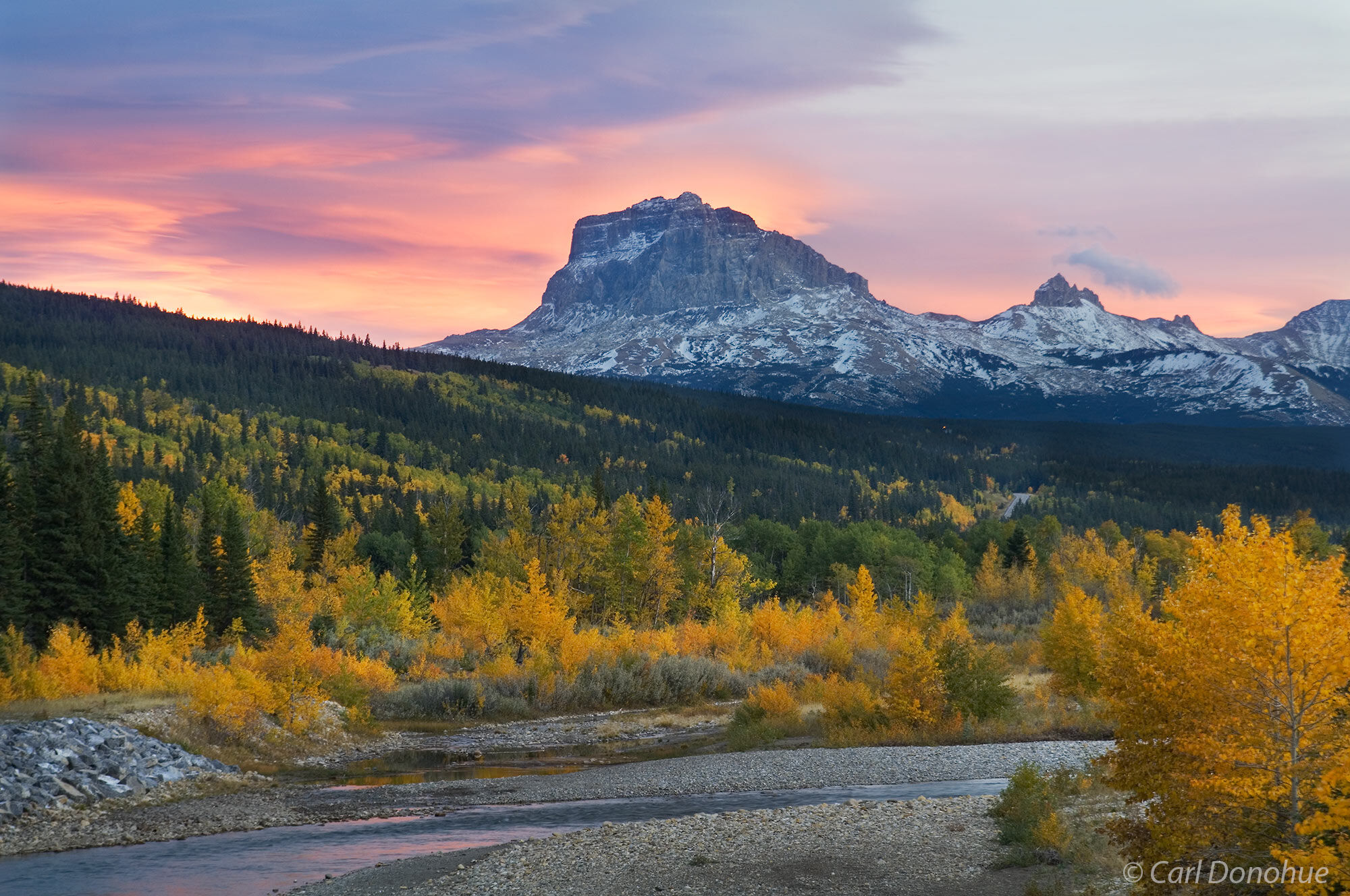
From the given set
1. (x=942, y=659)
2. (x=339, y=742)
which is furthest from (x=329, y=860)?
(x=942, y=659)

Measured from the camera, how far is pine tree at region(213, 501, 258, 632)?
219 feet

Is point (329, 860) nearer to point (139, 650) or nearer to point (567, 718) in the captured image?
point (567, 718)

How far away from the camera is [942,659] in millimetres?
37344

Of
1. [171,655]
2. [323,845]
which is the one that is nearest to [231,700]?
[323,845]

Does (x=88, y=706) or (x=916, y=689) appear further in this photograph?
(x=916, y=689)

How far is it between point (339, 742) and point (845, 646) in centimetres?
2997

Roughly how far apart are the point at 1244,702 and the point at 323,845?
802 inches

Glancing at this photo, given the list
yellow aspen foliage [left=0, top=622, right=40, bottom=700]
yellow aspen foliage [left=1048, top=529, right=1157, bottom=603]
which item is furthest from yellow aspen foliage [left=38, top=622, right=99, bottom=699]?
yellow aspen foliage [left=1048, top=529, right=1157, bottom=603]

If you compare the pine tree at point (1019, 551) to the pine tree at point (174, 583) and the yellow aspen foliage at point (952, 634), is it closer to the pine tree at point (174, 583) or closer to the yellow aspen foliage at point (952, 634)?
the yellow aspen foliage at point (952, 634)

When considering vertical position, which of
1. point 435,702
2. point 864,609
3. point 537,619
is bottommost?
point 435,702

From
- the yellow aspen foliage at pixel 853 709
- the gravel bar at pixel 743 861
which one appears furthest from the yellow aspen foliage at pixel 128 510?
the gravel bar at pixel 743 861

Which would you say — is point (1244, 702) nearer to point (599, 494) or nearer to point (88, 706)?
point (88, 706)

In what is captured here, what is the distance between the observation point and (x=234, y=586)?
67.4m

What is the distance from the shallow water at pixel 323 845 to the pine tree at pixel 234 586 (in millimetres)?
46544
